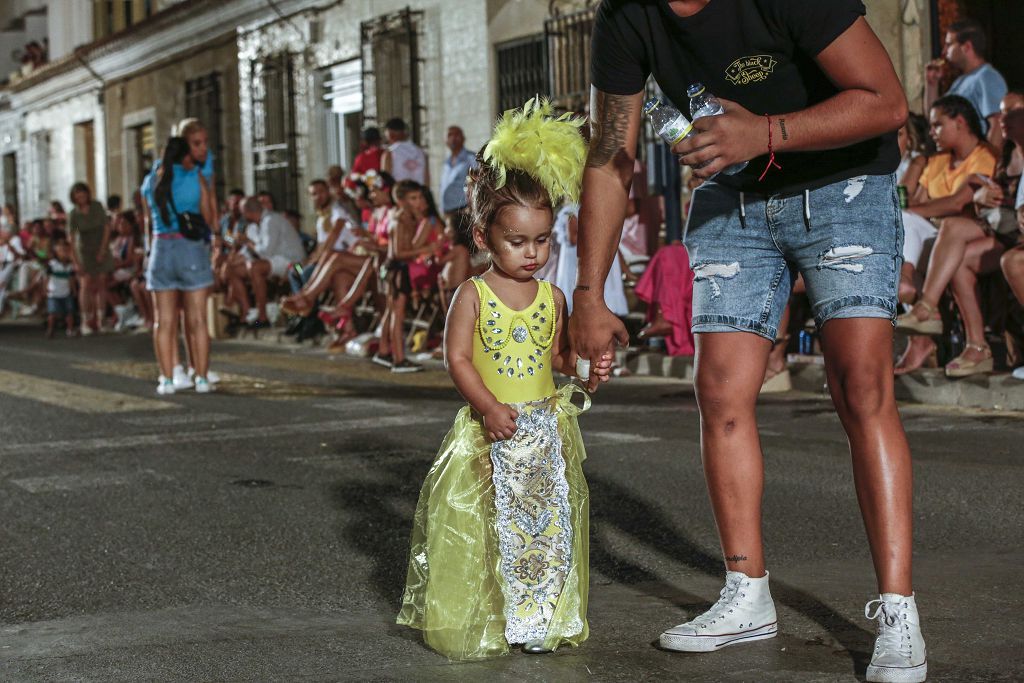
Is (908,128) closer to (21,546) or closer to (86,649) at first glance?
(21,546)

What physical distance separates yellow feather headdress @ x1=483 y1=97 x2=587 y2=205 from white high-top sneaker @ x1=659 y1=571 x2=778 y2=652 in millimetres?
1052

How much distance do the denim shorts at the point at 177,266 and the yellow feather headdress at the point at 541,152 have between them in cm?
752

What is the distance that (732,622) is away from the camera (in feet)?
11.8

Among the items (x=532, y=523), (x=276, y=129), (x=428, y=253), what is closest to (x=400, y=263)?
(x=428, y=253)

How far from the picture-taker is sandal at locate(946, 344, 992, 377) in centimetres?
923

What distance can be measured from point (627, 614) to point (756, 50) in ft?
5.06

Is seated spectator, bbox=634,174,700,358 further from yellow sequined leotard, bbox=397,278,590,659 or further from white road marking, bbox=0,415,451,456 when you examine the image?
yellow sequined leotard, bbox=397,278,590,659

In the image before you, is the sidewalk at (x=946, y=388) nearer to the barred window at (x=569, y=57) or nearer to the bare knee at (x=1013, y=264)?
the bare knee at (x=1013, y=264)

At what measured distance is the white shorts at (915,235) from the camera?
9.91 m

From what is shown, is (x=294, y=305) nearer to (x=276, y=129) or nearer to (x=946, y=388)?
(x=946, y=388)

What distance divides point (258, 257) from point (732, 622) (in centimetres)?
1565

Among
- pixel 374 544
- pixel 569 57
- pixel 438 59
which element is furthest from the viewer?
pixel 438 59

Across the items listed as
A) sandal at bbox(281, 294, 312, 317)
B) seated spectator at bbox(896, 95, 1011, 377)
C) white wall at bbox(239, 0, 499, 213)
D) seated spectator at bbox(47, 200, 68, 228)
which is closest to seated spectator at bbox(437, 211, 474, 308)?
sandal at bbox(281, 294, 312, 317)

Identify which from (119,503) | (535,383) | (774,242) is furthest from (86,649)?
(119,503)
